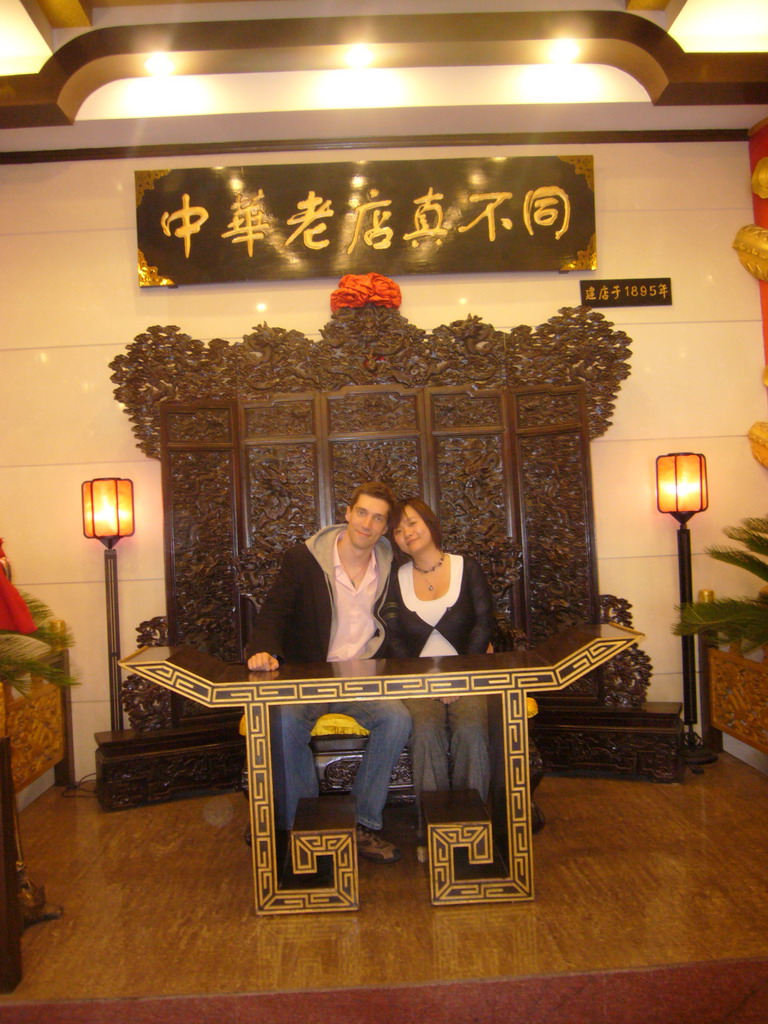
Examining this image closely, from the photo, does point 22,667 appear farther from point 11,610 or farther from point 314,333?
point 314,333

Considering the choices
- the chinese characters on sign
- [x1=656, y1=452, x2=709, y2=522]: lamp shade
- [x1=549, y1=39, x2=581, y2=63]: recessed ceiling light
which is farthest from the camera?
the chinese characters on sign

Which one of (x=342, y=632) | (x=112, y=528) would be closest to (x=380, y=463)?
(x=342, y=632)

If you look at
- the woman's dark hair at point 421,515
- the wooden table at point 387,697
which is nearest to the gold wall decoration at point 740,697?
the wooden table at point 387,697

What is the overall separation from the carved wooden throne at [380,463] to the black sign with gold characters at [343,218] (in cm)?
36

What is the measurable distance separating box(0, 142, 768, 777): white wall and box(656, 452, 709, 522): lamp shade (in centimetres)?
27

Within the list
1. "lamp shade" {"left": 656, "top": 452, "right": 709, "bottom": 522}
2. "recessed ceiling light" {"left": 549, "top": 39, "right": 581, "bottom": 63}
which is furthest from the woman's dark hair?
"recessed ceiling light" {"left": 549, "top": 39, "right": 581, "bottom": 63}

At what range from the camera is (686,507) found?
366 centimetres

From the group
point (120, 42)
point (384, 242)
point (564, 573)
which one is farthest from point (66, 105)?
point (564, 573)

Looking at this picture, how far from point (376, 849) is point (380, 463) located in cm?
170

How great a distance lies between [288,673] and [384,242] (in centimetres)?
239

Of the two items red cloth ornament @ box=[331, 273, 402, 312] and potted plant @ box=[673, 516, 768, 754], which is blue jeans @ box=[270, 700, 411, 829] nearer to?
potted plant @ box=[673, 516, 768, 754]

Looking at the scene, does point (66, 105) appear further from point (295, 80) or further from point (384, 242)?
point (384, 242)

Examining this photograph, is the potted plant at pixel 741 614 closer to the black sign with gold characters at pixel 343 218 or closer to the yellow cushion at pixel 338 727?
the yellow cushion at pixel 338 727

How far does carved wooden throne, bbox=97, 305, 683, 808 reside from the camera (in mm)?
3510
